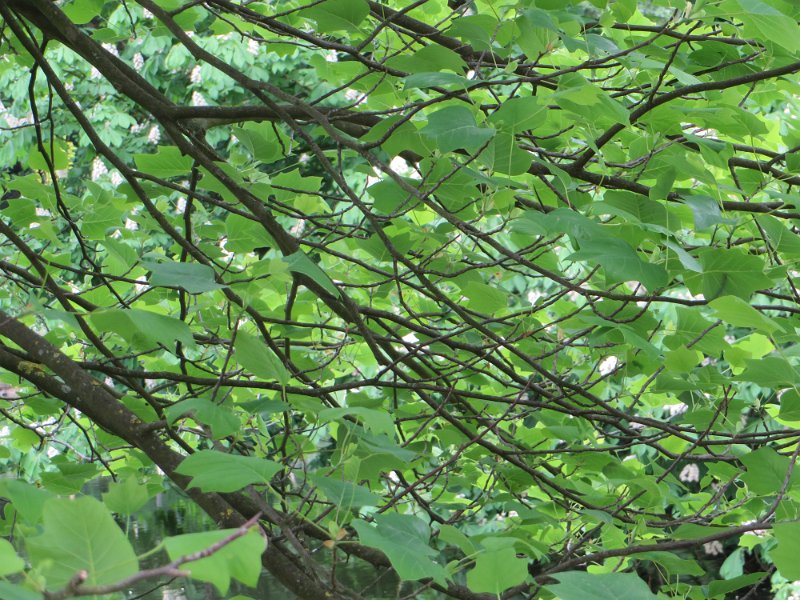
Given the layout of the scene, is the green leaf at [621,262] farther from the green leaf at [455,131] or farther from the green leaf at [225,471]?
the green leaf at [225,471]

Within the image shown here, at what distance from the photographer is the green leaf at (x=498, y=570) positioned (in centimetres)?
58

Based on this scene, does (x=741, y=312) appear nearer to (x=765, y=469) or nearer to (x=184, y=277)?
(x=765, y=469)

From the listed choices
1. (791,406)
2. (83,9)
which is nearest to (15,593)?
(791,406)

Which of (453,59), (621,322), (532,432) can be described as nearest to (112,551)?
(453,59)

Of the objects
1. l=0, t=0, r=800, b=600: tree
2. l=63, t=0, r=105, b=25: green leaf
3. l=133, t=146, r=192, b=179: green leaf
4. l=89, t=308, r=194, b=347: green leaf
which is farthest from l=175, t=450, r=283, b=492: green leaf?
l=63, t=0, r=105, b=25: green leaf

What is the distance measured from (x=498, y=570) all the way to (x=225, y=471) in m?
0.20

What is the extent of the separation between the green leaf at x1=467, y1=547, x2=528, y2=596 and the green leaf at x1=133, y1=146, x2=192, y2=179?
2.53 ft

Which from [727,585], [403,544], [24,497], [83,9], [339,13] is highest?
[83,9]

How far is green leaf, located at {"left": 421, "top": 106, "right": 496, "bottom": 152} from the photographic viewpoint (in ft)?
2.39

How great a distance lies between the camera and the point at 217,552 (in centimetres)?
35

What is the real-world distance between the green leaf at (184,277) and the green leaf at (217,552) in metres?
0.30

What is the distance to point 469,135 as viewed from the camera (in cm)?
73

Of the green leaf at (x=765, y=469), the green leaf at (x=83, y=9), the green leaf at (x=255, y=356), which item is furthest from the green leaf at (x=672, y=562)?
the green leaf at (x=83, y=9)

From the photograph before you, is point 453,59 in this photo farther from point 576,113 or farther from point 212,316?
point 212,316
